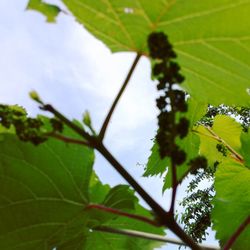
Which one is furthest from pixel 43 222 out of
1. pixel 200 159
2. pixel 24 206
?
pixel 200 159

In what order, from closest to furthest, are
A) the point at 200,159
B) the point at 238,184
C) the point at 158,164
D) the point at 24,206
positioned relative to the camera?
the point at 200,159 → the point at 24,206 → the point at 238,184 → the point at 158,164

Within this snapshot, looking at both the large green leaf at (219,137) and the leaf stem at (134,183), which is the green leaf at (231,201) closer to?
the large green leaf at (219,137)

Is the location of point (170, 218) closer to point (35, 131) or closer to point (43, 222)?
point (35, 131)

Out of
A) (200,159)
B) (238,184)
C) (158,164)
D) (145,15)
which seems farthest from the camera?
(158,164)

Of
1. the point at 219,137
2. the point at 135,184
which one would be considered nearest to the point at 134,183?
the point at 135,184

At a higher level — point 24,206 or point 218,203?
point 24,206

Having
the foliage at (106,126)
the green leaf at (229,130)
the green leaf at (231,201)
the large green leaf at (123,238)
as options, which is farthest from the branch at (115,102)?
the green leaf at (229,130)

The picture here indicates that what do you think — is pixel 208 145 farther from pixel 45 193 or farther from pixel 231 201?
pixel 45 193

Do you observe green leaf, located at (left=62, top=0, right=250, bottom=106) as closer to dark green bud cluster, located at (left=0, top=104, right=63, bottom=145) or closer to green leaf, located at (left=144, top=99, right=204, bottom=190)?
dark green bud cluster, located at (left=0, top=104, right=63, bottom=145)
